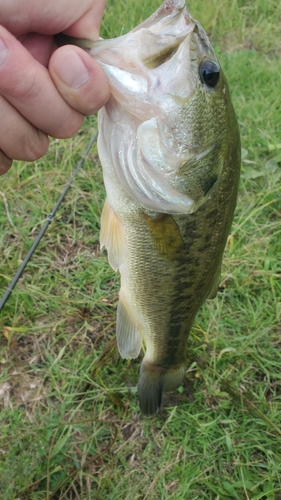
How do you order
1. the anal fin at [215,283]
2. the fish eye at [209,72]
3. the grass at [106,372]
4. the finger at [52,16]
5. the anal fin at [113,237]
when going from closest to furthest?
the finger at [52,16] → the fish eye at [209,72] → the anal fin at [113,237] → the anal fin at [215,283] → the grass at [106,372]

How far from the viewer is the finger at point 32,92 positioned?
99 centimetres

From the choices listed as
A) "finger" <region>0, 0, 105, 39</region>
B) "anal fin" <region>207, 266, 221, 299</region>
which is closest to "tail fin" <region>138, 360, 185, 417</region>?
"anal fin" <region>207, 266, 221, 299</region>

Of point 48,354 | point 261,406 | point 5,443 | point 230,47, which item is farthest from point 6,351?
point 230,47

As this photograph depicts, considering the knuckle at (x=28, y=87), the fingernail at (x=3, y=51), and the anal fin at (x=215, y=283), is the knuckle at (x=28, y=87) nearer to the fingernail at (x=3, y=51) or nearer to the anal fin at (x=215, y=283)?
the fingernail at (x=3, y=51)

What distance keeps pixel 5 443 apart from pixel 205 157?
5.12 ft

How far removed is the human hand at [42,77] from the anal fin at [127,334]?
2.40ft

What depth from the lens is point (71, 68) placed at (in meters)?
1.03

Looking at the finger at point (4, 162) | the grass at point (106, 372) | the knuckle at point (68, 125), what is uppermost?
the knuckle at point (68, 125)

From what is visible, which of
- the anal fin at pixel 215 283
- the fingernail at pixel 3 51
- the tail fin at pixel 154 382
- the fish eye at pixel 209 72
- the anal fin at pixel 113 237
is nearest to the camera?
the fingernail at pixel 3 51

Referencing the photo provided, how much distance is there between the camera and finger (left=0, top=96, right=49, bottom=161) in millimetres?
1108

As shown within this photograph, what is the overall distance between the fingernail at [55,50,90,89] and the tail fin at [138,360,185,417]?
119 centimetres

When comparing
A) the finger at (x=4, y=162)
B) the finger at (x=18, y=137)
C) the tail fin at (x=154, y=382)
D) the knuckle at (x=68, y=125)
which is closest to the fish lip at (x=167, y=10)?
the knuckle at (x=68, y=125)

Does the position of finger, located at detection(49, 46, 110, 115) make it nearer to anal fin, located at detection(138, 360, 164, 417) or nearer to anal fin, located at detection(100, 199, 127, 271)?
anal fin, located at detection(100, 199, 127, 271)

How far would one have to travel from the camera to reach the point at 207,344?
92.5 inches
